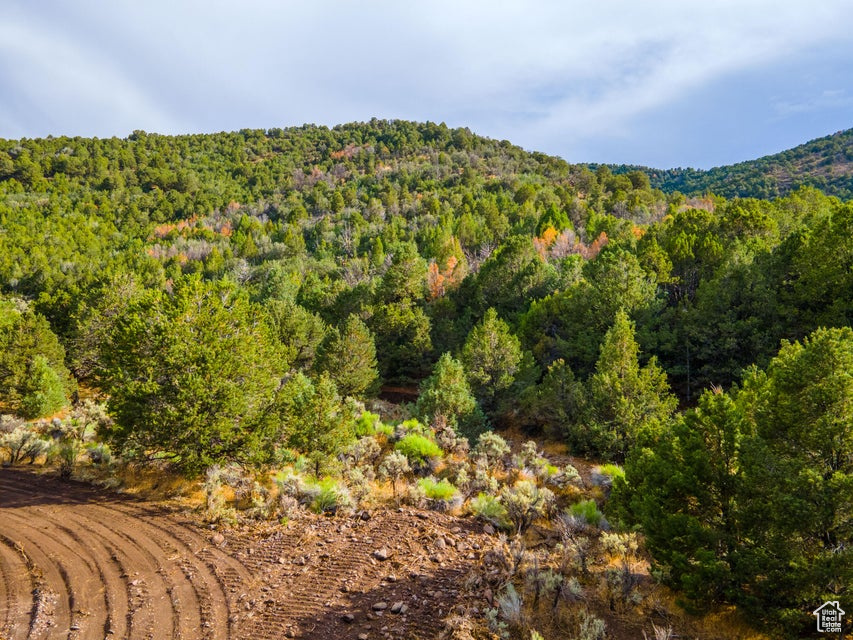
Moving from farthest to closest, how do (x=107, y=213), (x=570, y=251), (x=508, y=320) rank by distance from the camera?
(x=107, y=213) → (x=570, y=251) → (x=508, y=320)

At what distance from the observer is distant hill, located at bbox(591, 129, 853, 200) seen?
3575 inches

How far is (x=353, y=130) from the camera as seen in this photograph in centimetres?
15250

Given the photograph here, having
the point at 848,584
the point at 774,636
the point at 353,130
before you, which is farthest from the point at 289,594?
the point at 353,130

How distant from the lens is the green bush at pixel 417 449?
1675 centimetres

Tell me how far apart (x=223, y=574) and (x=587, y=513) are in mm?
9021

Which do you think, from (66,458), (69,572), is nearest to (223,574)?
(69,572)

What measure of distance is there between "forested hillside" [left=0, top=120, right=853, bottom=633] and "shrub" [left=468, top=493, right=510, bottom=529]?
1.48 ft

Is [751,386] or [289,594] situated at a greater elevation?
[751,386]

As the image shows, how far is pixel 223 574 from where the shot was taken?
8.41 m

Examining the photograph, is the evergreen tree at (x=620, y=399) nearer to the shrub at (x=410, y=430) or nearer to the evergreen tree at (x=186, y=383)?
the shrub at (x=410, y=430)

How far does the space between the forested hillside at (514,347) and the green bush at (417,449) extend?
7 cm

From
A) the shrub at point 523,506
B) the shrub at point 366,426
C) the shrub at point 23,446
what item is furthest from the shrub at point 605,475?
the shrub at point 23,446

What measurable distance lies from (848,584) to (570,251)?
47.6m

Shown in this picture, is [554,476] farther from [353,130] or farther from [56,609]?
[353,130]
